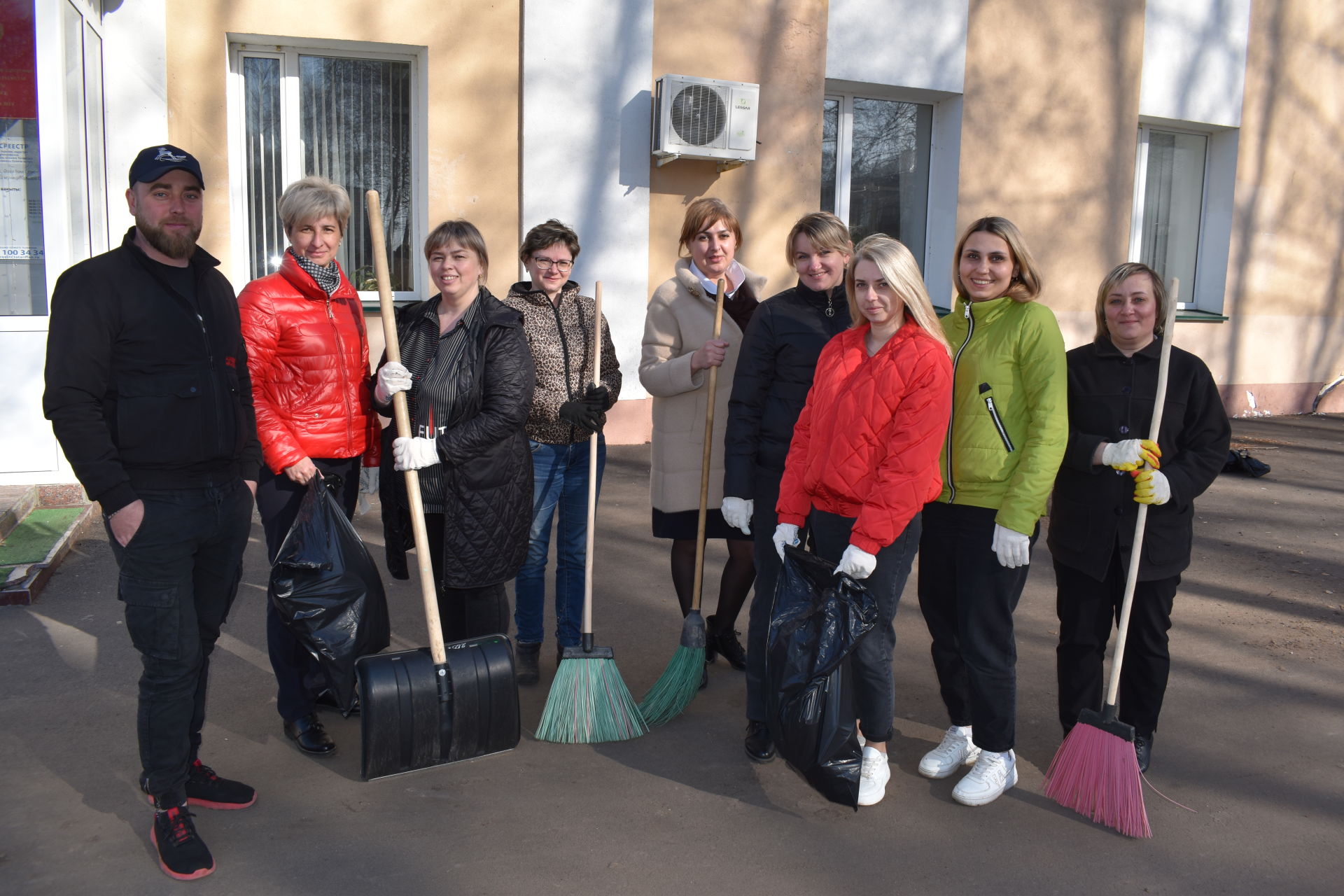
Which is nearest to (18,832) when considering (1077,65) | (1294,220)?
(1077,65)

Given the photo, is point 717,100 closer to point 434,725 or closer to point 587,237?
point 587,237

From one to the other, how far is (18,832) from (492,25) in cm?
643

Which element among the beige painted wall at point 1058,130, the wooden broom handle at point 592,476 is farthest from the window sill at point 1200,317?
the wooden broom handle at point 592,476

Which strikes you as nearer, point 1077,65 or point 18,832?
point 18,832

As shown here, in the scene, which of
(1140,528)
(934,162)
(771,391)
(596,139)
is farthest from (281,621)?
(934,162)

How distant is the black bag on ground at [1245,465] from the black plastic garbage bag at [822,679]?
265 inches

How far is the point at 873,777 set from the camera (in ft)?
10.2

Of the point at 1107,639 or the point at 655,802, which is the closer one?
the point at 655,802

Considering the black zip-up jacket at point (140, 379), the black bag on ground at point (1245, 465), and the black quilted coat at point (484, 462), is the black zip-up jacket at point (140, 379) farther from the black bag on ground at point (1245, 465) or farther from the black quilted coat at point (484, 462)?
the black bag on ground at point (1245, 465)

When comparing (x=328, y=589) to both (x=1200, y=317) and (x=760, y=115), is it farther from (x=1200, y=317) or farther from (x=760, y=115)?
(x=1200, y=317)

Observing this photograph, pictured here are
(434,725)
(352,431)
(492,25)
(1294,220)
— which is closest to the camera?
(434,725)

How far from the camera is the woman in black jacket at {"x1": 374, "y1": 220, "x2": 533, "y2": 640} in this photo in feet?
11.3

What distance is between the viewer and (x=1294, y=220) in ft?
37.9

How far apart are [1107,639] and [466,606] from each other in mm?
2163
